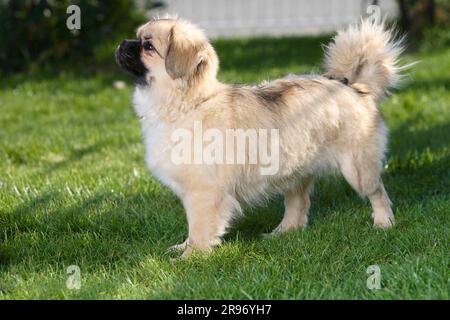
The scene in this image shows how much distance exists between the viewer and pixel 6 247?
3.52 metres

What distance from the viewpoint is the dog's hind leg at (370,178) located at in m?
3.85

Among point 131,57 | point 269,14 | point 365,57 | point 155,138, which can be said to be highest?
point 131,57

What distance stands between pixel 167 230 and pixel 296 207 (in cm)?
75

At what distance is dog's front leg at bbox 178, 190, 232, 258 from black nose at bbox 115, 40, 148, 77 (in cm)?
64

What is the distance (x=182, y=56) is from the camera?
3379 mm

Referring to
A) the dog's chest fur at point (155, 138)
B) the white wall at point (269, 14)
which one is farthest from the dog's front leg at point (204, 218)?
the white wall at point (269, 14)

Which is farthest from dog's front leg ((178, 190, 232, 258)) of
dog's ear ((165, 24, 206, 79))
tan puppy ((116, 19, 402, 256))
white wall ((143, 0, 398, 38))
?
white wall ((143, 0, 398, 38))

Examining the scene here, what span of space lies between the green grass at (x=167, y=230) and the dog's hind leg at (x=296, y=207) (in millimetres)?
84

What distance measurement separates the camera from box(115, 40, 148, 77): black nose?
3398mm

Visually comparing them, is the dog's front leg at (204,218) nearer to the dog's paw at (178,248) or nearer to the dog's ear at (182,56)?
the dog's paw at (178,248)

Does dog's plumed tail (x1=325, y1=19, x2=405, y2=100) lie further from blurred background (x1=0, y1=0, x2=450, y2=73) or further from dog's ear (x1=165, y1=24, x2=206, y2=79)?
blurred background (x1=0, y1=0, x2=450, y2=73)

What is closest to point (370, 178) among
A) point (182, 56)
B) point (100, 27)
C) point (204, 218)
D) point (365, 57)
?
point (365, 57)

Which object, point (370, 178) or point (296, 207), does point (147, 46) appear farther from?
point (370, 178)
